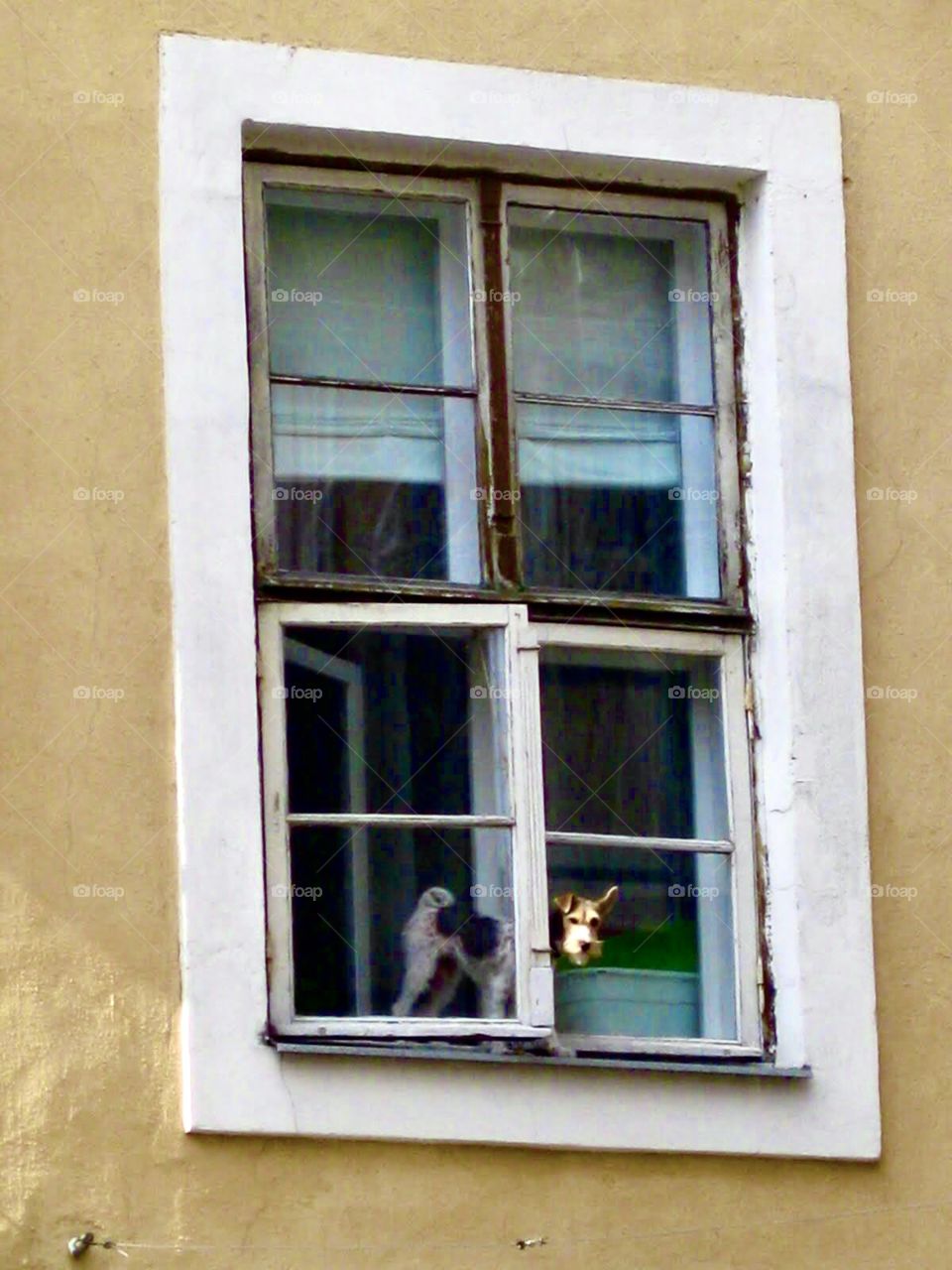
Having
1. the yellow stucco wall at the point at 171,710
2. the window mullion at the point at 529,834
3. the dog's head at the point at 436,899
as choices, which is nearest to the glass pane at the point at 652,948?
the window mullion at the point at 529,834

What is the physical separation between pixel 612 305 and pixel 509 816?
1375mm

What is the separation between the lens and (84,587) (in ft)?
23.0

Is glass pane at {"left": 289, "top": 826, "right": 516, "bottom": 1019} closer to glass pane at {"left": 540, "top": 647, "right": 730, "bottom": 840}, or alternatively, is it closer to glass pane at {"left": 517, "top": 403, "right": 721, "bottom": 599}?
glass pane at {"left": 540, "top": 647, "right": 730, "bottom": 840}

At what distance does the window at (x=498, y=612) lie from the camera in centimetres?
716

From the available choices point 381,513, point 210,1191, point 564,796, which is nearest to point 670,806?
point 564,796

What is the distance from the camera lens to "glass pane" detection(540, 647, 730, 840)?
740 cm

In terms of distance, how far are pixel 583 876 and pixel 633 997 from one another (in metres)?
0.30

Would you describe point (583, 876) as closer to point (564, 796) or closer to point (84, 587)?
point (564, 796)

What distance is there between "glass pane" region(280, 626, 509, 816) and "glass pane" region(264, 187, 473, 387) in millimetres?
677

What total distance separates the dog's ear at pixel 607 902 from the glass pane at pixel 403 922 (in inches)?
8.6

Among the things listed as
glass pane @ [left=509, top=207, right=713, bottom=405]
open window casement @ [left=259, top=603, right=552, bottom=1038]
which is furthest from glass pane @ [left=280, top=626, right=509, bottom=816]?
glass pane @ [left=509, top=207, right=713, bottom=405]

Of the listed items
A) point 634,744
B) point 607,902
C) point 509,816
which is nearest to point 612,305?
point 634,744

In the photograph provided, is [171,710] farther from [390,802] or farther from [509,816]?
[509,816]

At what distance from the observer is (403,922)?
7.17m
